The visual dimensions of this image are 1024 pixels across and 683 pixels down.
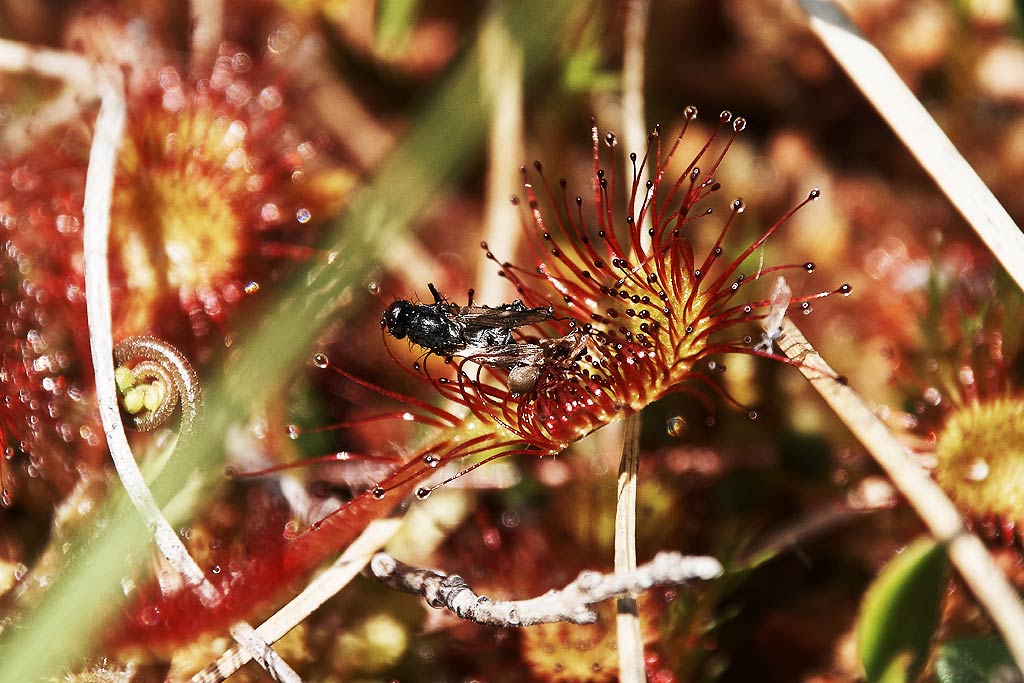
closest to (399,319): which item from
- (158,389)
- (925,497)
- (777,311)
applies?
(158,389)

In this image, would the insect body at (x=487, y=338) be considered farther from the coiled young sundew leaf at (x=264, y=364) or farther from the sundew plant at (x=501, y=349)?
the coiled young sundew leaf at (x=264, y=364)

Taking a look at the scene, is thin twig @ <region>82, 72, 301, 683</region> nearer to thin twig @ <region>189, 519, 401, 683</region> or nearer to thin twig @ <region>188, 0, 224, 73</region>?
thin twig @ <region>189, 519, 401, 683</region>

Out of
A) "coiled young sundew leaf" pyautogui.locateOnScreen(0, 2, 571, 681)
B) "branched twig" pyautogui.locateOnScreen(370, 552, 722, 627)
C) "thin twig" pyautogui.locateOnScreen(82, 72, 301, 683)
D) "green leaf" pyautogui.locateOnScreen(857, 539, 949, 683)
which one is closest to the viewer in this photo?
"branched twig" pyautogui.locateOnScreen(370, 552, 722, 627)

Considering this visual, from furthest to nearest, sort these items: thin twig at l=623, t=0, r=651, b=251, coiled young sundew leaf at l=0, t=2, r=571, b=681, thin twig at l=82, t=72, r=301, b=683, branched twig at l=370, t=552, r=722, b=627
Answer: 1. thin twig at l=623, t=0, r=651, b=251
2. thin twig at l=82, t=72, r=301, b=683
3. coiled young sundew leaf at l=0, t=2, r=571, b=681
4. branched twig at l=370, t=552, r=722, b=627

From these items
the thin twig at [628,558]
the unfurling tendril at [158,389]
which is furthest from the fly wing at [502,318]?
the unfurling tendril at [158,389]

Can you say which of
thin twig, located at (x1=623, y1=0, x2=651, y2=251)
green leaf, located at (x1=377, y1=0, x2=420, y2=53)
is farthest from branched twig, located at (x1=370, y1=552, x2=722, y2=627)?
green leaf, located at (x1=377, y1=0, x2=420, y2=53)

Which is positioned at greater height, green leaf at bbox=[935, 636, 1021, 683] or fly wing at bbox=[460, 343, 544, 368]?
fly wing at bbox=[460, 343, 544, 368]
